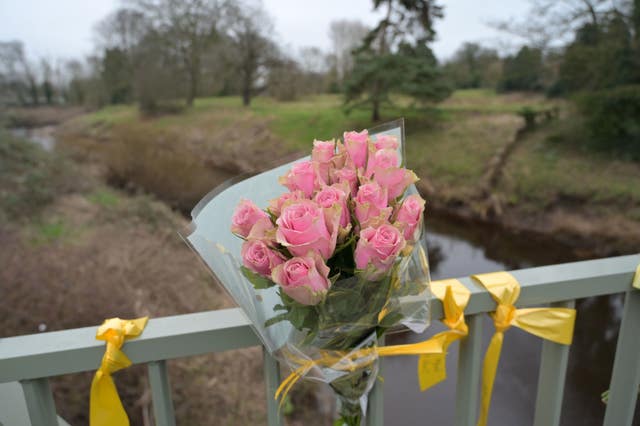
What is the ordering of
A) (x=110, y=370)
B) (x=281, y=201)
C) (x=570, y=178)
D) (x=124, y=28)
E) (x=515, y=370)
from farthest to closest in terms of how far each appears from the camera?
(x=124, y=28)
(x=570, y=178)
(x=515, y=370)
(x=110, y=370)
(x=281, y=201)

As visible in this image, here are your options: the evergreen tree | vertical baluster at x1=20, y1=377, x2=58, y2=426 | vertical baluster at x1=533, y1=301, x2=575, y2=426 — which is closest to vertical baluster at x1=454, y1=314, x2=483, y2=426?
vertical baluster at x1=533, y1=301, x2=575, y2=426

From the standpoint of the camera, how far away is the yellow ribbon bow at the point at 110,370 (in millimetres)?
840

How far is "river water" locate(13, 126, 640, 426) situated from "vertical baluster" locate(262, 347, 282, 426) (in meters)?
0.92

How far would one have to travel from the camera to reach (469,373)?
1.04m

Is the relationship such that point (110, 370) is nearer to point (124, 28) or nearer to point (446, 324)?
point (446, 324)

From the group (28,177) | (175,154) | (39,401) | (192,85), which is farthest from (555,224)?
(192,85)

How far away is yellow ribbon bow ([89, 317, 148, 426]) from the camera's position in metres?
0.84

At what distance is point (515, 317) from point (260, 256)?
0.68 meters

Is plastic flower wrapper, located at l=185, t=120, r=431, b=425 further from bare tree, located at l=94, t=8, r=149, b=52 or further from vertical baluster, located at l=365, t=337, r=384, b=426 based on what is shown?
→ bare tree, located at l=94, t=8, r=149, b=52

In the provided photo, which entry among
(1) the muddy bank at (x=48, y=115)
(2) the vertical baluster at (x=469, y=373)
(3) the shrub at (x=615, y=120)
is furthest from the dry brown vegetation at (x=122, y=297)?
(1) the muddy bank at (x=48, y=115)

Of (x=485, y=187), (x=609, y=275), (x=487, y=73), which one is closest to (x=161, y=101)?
(x=487, y=73)

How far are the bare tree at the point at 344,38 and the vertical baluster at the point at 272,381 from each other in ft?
63.8

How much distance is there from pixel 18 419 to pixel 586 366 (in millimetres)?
4637

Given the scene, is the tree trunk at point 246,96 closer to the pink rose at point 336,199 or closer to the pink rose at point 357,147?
the pink rose at point 357,147
